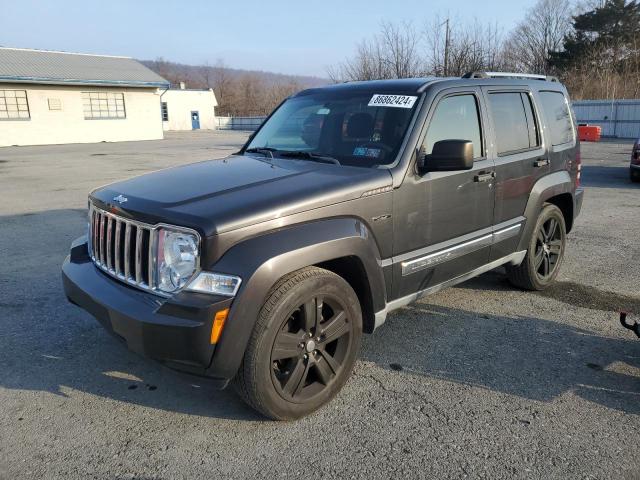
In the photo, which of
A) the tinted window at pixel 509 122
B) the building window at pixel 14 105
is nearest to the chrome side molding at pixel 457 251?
the tinted window at pixel 509 122

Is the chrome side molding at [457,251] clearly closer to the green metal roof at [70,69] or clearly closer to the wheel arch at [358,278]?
the wheel arch at [358,278]

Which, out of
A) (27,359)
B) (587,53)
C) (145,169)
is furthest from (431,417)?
(587,53)

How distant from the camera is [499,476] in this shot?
2.57 meters

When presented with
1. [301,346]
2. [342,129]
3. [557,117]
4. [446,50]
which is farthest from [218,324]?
[446,50]

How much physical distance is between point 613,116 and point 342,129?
100 feet

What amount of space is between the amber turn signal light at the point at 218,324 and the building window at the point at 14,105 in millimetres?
31083

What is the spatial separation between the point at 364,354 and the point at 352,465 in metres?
1.27

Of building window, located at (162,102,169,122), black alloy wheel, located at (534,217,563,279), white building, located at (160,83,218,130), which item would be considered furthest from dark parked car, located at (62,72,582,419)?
building window, located at (162,102,169,122)

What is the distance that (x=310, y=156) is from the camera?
387 cm

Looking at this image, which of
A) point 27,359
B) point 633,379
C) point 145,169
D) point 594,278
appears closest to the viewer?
point 633,379

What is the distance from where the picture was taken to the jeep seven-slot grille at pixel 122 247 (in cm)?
291

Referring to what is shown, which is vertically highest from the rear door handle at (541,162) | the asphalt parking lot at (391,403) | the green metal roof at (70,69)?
the green metal roof at (70,69)

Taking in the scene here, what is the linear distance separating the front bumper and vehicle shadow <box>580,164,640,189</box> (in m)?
11.9

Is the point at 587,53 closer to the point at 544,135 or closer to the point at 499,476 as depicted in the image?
the point at 544,135
